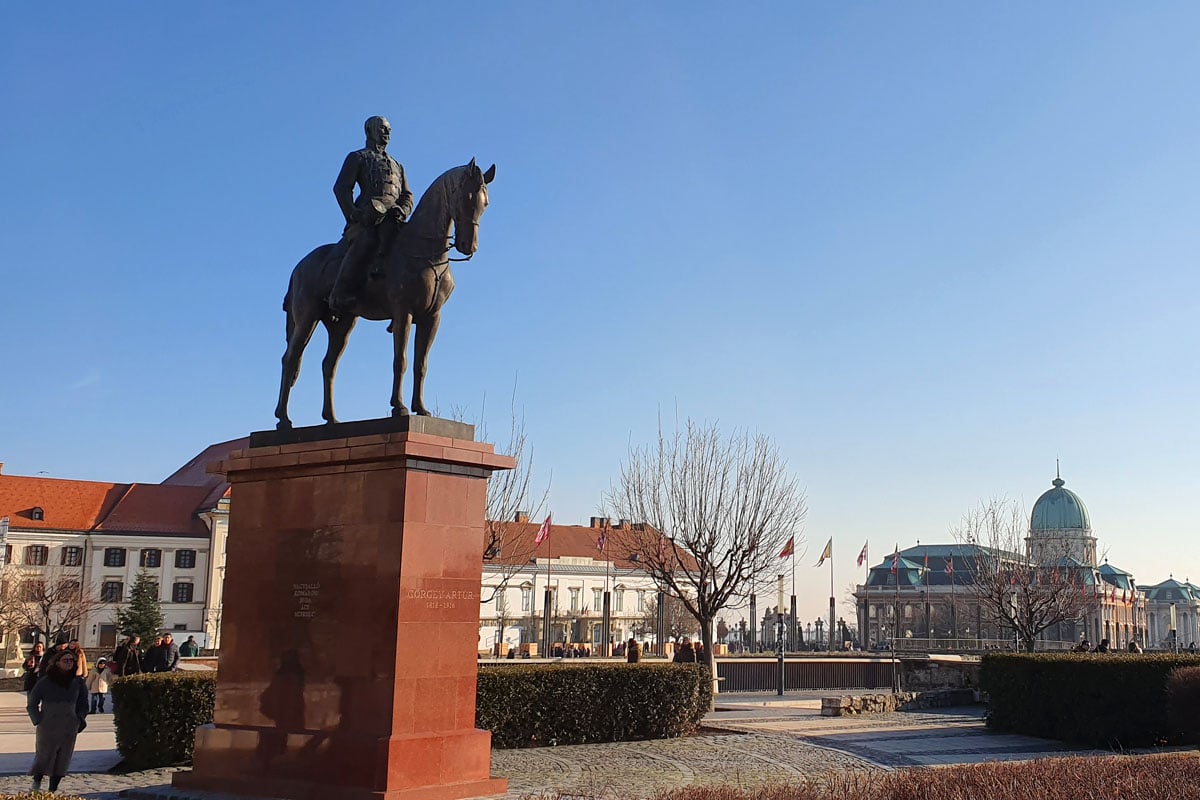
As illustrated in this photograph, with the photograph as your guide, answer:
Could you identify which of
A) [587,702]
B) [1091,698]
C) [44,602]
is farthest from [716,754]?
[44,602]

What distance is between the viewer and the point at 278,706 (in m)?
11.4

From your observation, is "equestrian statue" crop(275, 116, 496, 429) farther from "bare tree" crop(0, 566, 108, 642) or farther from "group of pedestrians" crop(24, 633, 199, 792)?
"bare tree" crop(0, 566, 108, 642)

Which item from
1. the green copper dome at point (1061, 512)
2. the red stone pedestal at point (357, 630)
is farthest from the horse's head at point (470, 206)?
the green copper dome at point (1061, 512)

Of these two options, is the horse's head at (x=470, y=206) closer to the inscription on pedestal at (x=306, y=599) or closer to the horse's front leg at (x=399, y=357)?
the horse's front leg at (x=399, y=357)

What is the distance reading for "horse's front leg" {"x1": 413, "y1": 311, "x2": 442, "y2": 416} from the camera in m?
12.5

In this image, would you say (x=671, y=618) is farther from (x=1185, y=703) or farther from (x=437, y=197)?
(x=437, y=197)

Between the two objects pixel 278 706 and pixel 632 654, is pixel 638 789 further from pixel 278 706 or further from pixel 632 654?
pixel 632 654

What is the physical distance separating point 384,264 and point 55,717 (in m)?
5.89

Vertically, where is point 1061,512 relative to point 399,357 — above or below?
above

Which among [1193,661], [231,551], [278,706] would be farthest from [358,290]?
[1193,661]

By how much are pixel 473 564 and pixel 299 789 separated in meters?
2.68

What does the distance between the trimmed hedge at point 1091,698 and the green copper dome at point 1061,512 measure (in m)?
139

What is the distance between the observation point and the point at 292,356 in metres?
13.8

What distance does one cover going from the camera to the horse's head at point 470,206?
12031mm
